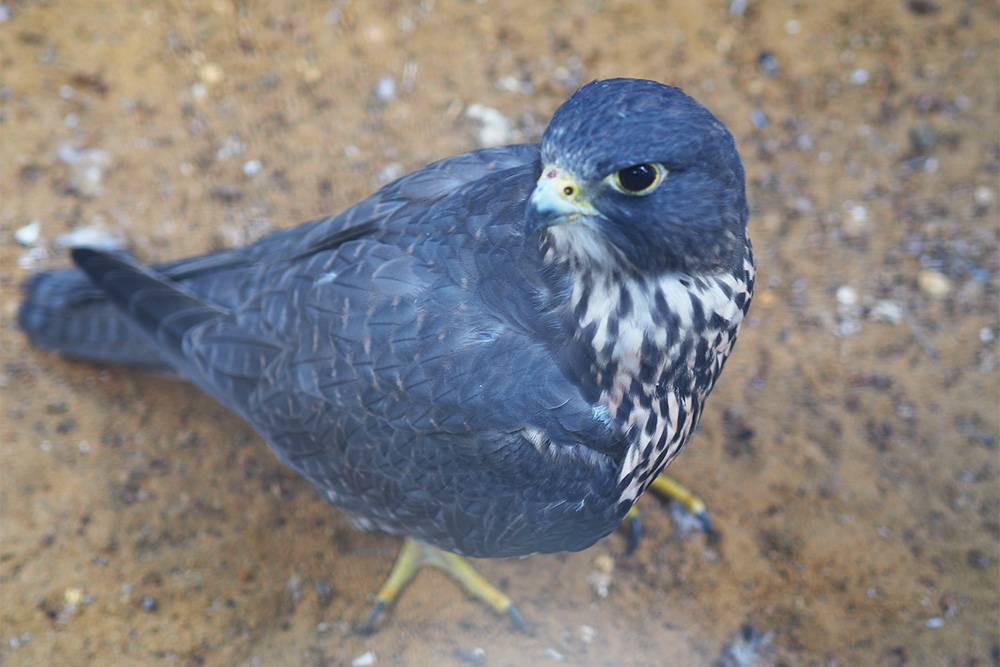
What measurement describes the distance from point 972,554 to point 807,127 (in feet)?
7.46

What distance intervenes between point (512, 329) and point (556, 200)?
0.50 meters

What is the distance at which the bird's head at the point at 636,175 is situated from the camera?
174cm

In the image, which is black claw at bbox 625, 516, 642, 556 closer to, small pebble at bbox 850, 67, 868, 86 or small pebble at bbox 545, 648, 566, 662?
small pebble at bbox 545, 648, 566, 662

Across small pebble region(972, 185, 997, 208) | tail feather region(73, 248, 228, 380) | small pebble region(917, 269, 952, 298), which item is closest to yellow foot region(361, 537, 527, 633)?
tail feather region(73, 248, 228, 380)

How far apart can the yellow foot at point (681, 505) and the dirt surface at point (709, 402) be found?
69 millimetres

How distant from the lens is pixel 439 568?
123 inches

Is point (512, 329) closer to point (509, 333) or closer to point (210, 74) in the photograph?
point (509, 333)

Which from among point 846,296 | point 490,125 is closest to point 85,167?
point 490,125

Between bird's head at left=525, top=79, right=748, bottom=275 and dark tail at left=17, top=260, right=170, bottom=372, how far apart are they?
2082mm

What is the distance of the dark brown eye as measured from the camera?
1.78 metres

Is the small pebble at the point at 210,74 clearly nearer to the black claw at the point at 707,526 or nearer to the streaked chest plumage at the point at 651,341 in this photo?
the streaked chest plumage at the point at 651,341

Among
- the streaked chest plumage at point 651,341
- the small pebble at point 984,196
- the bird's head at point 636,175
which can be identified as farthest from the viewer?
the small pebble at point 984,196

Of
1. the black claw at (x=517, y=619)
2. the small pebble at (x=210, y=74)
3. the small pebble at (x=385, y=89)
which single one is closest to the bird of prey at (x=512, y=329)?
the black claw at (x=517, y=619)

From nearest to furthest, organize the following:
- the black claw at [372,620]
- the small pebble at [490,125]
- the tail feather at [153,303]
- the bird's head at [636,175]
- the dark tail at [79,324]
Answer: the bird's head at [636,175]
the tail feather at [153,303]
the black claw at [372,620]
the dark tail at [79,324]
the small pebble at [490,125]
